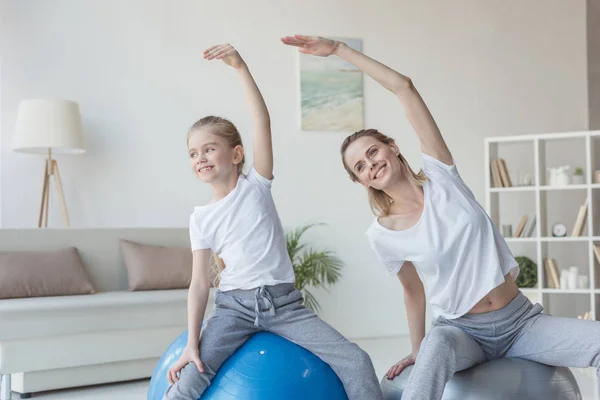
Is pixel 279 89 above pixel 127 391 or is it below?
above

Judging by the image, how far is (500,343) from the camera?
7.22ft

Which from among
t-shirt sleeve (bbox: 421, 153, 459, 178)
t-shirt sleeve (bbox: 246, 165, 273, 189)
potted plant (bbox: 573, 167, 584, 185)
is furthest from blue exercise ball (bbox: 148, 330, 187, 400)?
potted plant (bbox: 573, 167, 584, 185)

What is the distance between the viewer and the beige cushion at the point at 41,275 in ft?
13.7

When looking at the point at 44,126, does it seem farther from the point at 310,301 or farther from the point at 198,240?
the point at 198,240

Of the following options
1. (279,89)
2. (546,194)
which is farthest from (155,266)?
(546,194)

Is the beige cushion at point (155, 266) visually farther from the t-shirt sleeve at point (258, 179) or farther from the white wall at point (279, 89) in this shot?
the t-shirt sleeve at point (258, 179)

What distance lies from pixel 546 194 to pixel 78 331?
13.4 ft

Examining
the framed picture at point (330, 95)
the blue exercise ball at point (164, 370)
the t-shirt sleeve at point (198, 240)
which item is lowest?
the blue exercise ball at point (164, 370)

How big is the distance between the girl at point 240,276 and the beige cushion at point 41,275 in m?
2.16

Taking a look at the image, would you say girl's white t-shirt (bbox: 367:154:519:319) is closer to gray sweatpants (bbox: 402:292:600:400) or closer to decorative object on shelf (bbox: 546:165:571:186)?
gray sweatpants (bbox: 402:292:600:400)

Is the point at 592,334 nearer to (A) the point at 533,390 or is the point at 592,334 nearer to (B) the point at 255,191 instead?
(A) the point at 533,390

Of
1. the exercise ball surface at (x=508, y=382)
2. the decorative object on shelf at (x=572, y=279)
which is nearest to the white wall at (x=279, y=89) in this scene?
the decorative object on shelf at (x=572, y=279)

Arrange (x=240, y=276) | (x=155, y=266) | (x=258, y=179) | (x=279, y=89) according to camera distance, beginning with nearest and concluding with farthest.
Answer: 1. (x=240, y=276)
2. (x=258, y=179)
3. (x=155, y=266)
4. (x=279, y=89)

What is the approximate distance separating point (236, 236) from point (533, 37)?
5277mm
